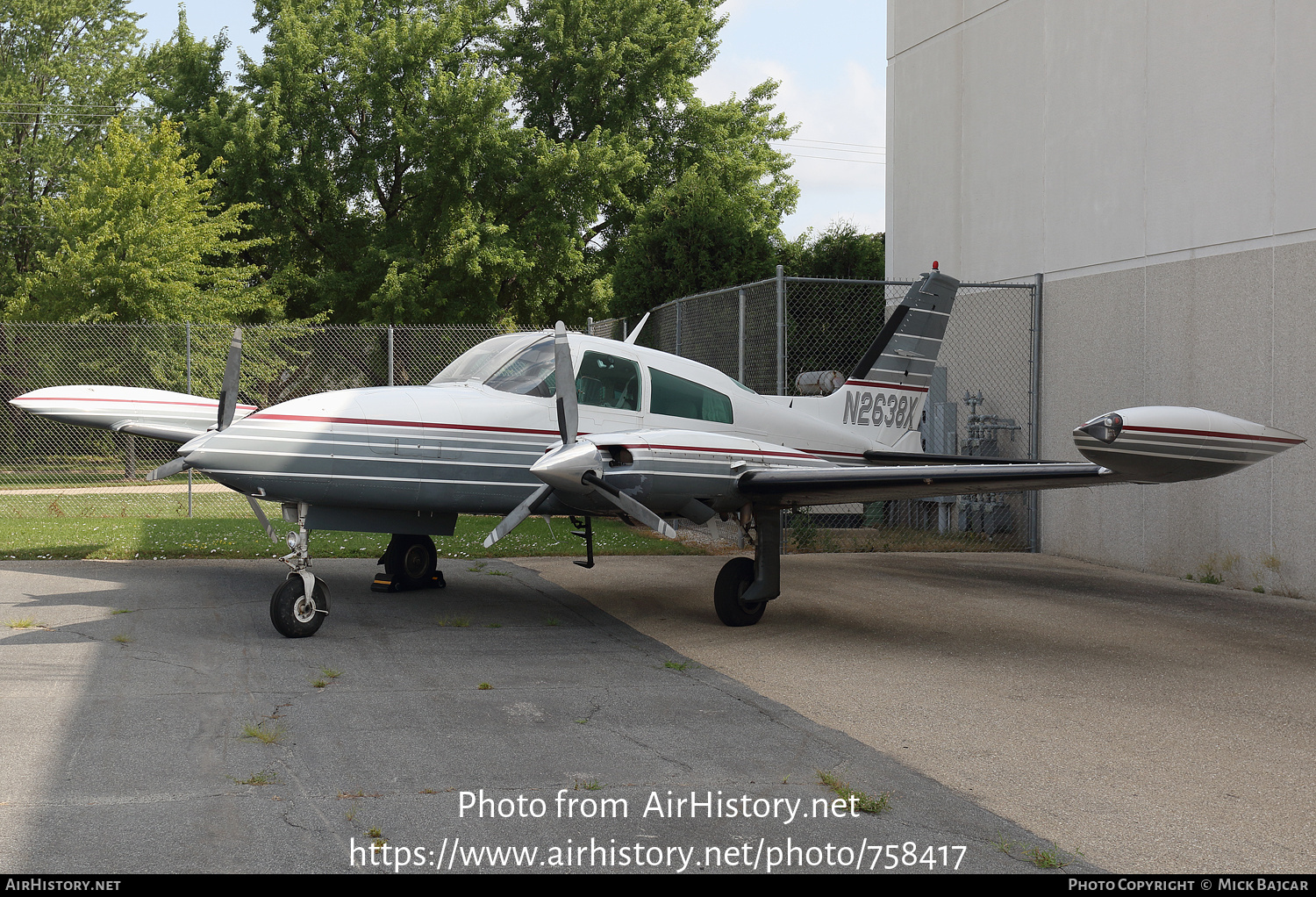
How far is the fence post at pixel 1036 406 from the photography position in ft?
46.0

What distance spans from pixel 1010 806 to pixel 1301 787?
60.5 inches

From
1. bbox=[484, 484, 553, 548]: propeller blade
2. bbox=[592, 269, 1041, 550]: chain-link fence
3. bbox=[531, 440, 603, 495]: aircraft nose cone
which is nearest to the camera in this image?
bbox=[531, 440, 603, 495]: aircraft nose cone

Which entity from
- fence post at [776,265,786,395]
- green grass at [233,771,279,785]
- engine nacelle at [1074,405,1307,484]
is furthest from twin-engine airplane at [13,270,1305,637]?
green grass at [233,771,279,785]

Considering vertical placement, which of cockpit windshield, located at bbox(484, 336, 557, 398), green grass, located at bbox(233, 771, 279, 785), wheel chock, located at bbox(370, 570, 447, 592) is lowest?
wheel chock, located at bbox(370, 570, 447, 592)

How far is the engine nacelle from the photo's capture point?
22.4 ft

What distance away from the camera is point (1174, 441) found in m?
6.85

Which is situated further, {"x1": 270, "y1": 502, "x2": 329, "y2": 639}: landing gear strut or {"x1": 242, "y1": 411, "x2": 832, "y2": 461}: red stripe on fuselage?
{"x1": 242, "y1": 411, "x2": 832, "y2": 461}: red stripe on fuselage

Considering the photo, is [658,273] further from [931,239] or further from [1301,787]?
[1301,787]

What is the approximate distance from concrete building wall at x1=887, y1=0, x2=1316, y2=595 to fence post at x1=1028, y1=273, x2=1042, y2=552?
10 centimetres

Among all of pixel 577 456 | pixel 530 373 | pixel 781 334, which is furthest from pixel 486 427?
pixel 781 334

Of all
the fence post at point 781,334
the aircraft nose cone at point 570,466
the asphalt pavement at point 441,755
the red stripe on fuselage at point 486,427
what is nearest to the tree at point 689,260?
the fence post at point 781,334

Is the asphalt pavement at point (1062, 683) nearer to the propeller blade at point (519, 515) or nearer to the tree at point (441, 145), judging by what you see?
the propeller blade at point (519, 515)

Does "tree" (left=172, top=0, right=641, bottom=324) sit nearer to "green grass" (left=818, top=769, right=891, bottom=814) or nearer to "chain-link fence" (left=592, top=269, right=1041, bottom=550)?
"chain-link fence" (left=592, top=269, right=1041, bottom=550)

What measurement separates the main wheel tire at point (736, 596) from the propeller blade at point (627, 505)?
4.35ft
